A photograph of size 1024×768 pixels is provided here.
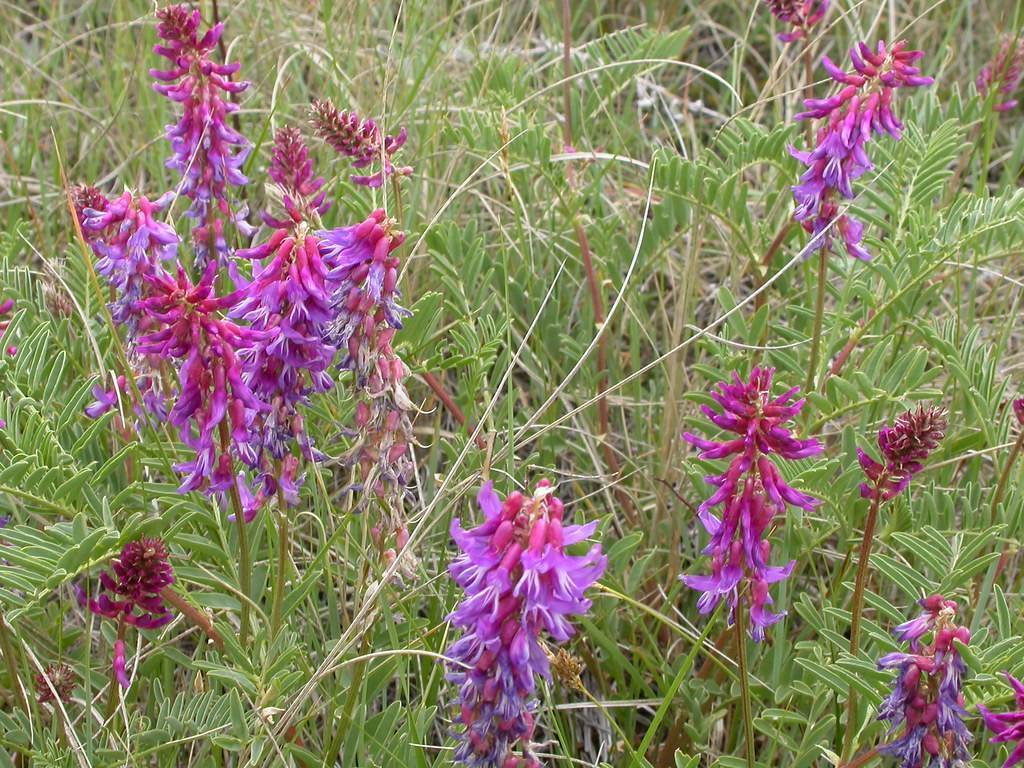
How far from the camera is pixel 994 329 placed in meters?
3.42

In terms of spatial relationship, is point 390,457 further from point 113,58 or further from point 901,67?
point 113,58

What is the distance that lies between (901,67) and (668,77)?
2.29 m

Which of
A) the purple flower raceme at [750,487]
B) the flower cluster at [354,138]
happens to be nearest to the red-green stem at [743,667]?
the purple flower raceme at [750,487]

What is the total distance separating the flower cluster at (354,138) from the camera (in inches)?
99.7

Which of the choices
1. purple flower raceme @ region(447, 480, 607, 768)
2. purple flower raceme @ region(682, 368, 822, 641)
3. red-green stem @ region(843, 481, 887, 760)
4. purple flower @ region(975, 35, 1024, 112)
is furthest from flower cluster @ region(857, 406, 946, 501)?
purple flower @ region(975, 35, 1024, 112)

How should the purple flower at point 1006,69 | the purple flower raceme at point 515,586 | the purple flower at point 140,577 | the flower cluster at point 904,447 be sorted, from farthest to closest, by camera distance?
the purple flower at point 1006,69
the purple flower at point 140,577
the flower cluster at point 904,447
the purple flower raceme at point 515,586

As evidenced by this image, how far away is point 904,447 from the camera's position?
1956mm

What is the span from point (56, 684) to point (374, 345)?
947 millimetres

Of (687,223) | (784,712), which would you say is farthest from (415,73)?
(784,712)

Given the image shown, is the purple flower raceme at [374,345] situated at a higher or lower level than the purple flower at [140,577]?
higher

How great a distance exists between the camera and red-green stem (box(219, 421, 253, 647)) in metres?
2.02

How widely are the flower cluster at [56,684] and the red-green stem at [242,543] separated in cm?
35

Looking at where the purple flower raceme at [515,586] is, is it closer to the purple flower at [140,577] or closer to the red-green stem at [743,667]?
the red-green stem at [743,667]

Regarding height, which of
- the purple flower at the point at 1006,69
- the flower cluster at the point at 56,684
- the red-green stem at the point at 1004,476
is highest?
the purple flower at the point at 1006,69
